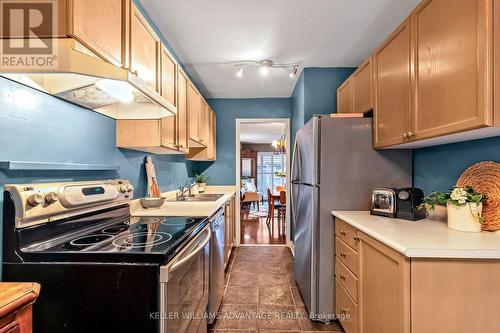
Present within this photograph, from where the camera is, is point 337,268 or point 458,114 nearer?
point 458,114

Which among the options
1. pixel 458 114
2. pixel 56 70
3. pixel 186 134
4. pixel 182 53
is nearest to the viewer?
pixel 56 70

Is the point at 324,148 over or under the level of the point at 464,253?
over

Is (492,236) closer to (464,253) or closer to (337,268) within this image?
(464,253)

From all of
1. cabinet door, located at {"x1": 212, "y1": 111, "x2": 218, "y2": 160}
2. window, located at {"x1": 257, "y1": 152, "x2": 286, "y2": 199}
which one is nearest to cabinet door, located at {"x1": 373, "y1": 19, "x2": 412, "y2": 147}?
cabinet door, located at {"x1": 212, "y1": 111, "x2": 218, "y2": 160}

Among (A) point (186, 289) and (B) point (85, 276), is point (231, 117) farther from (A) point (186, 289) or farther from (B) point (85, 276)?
(B) point (85, 276)

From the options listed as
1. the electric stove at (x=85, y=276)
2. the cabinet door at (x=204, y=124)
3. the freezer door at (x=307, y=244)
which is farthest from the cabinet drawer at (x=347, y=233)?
the cabinet door at (x=204, y=124)

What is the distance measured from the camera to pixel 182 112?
2246mm

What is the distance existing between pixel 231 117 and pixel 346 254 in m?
2.92

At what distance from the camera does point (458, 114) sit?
1151 millimetres

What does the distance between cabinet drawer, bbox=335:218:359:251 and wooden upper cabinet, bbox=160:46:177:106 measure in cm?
160

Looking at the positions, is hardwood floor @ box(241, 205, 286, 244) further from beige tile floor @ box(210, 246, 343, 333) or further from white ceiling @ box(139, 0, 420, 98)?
white ceiling @ box(139, 0, 420, 98)

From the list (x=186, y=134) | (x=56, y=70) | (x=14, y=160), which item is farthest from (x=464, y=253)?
(x=186, y=134)

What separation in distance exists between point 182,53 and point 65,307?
2.40 m

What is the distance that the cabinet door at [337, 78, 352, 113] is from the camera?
246cm
